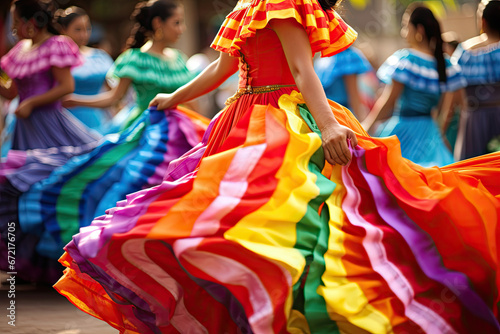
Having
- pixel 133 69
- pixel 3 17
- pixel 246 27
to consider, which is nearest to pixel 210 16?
pixel 3 17

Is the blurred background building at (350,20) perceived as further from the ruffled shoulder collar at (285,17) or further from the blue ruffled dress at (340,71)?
the ruffled shoulder collar at (285,17)

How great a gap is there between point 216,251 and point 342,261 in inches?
18.7

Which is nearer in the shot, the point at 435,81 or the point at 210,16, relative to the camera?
the point at 435,81

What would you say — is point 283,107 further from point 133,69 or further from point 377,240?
point 133,69

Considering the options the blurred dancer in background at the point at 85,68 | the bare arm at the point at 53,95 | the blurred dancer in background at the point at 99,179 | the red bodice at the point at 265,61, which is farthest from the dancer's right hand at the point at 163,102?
the blurred dancer in background at the point at 85,68

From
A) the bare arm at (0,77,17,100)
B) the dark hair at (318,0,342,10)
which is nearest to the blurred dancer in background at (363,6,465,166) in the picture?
the bare arm at (0,77,17,100)

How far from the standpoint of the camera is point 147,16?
654cm

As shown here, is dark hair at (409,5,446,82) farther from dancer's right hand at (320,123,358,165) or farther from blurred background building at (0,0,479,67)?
blurred background building at (0,0,479,67)

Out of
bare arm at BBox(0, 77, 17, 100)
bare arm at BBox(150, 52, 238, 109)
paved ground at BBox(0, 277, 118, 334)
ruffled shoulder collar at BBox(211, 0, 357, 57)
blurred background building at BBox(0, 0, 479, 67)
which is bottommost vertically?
blurred background building at BBox(0, 0, 479, 67)

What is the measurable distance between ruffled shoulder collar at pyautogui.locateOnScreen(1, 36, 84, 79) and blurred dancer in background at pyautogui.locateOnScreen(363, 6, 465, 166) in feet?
8.18

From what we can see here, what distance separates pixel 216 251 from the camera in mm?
2863

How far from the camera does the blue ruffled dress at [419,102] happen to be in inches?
256

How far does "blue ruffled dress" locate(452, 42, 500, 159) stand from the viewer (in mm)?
6125

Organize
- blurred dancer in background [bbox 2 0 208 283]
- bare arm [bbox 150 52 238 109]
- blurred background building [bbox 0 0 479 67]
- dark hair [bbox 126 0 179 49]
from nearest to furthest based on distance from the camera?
bare arm [bbox 150 52 238 109] < blurred dancer in background [bbox 2 0 208 283] < dark hair [bbox 126 0 179 49] < blurred background building [bbox 0 0 479 67]
